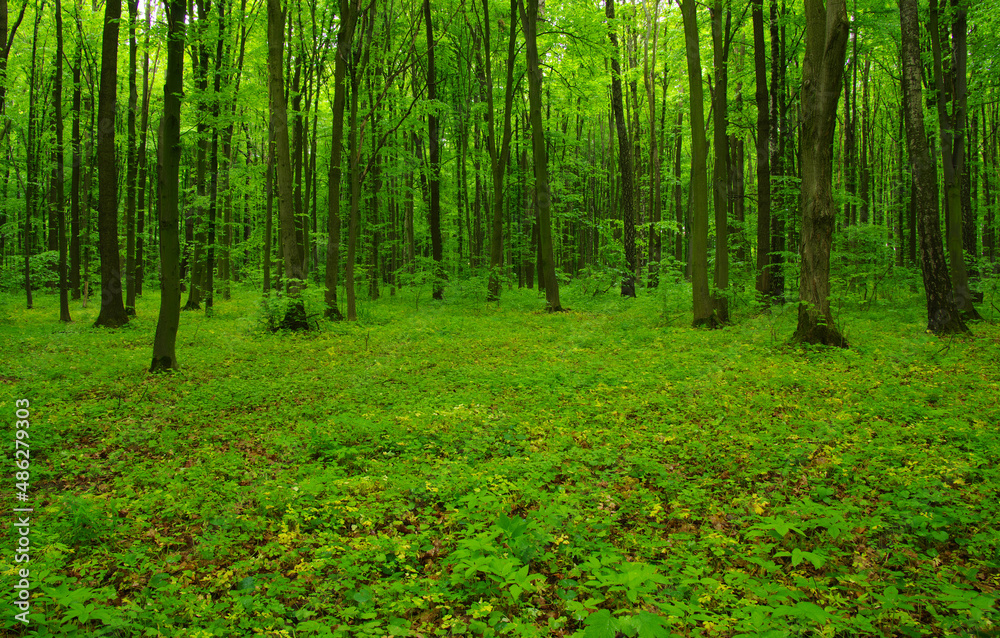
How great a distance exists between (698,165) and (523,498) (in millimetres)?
9611

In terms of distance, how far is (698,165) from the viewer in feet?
36.6

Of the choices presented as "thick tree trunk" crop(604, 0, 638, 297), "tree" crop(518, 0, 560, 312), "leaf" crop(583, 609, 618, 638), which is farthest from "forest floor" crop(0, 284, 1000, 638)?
"thick tree trunk" crop(604, 0, 638, 297)

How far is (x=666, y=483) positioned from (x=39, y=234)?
137ft

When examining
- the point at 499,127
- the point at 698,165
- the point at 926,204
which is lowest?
the point at 926,204

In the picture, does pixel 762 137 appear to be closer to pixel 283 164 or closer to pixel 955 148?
pixel 955 148

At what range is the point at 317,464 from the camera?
193 inches

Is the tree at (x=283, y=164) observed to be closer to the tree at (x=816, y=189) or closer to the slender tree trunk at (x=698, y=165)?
the slender tree trunk at (x=698, y=165)

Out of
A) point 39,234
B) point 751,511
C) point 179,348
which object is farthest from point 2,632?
point 39,234

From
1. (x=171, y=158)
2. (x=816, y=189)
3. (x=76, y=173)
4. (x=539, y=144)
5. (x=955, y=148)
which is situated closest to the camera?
(x=171, y=158)

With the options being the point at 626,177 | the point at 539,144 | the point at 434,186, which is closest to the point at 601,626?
the point at 539,144

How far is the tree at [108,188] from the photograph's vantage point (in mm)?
11977

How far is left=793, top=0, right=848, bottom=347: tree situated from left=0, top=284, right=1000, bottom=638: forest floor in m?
0.63

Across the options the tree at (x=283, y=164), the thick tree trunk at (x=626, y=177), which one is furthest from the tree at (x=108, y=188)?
the thick tree trunk at (x=626, y=177)

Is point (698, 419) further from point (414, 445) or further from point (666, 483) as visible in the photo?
point (414, 445)
